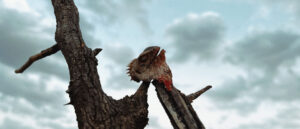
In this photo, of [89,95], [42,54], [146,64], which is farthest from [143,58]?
[42,54]

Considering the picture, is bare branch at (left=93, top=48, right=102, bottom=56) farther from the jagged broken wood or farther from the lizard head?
the jagged broken wood

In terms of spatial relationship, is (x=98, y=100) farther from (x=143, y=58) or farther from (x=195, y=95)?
(x=195, y=95)

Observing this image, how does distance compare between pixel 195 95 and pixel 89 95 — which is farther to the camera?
pixel 195 95

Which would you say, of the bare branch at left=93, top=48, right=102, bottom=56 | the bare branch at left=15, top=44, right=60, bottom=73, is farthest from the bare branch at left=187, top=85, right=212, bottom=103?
the bare branch at left=15, top=44, right=60, bottom=73

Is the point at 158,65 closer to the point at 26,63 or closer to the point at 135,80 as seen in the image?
the point at 135,80

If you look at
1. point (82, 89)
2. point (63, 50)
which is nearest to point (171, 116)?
point (82, 89)

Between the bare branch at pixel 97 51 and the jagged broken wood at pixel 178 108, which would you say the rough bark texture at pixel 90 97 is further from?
the jagged broken wood at pixel 178 108

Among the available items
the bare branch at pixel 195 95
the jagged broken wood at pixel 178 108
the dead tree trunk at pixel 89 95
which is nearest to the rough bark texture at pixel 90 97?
the dead tree trunk at pixel 89 95
